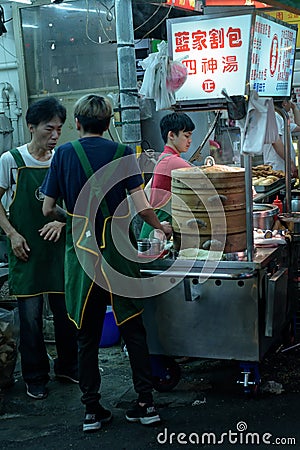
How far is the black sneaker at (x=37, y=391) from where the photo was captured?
16.3 ft

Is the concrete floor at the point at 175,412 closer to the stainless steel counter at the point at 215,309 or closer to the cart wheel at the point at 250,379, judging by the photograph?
the cart wheel at the point at 250,379

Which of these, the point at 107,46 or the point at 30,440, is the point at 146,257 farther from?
the point at 107,46

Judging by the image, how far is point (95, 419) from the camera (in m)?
4.32

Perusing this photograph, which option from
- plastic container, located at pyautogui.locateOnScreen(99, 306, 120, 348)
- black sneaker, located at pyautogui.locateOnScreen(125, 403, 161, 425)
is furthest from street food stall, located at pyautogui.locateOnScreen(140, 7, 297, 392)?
plastic container, located at pyautogui.locateOnScreen(99, 306, 120, 348)

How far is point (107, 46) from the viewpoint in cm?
894

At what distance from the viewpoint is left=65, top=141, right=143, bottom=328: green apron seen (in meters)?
4.15

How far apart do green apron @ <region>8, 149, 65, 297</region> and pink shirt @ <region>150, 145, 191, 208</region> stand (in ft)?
3.00

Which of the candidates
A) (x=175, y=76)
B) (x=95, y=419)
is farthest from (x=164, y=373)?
(x=175, y=76)

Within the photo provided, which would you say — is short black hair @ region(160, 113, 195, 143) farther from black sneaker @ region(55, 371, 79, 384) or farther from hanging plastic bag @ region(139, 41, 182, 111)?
black sneaker @ region(55, 371, 79, 384)

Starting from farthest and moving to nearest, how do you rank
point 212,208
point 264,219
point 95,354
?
point 264,219 < point 212,208 < point 95,354

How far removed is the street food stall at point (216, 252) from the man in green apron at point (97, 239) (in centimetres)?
37

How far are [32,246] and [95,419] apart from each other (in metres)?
1.45

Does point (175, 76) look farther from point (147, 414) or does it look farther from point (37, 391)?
point (37, 391)

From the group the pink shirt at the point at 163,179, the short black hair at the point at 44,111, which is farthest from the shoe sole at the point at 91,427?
the short black hair at the point at 44,111
